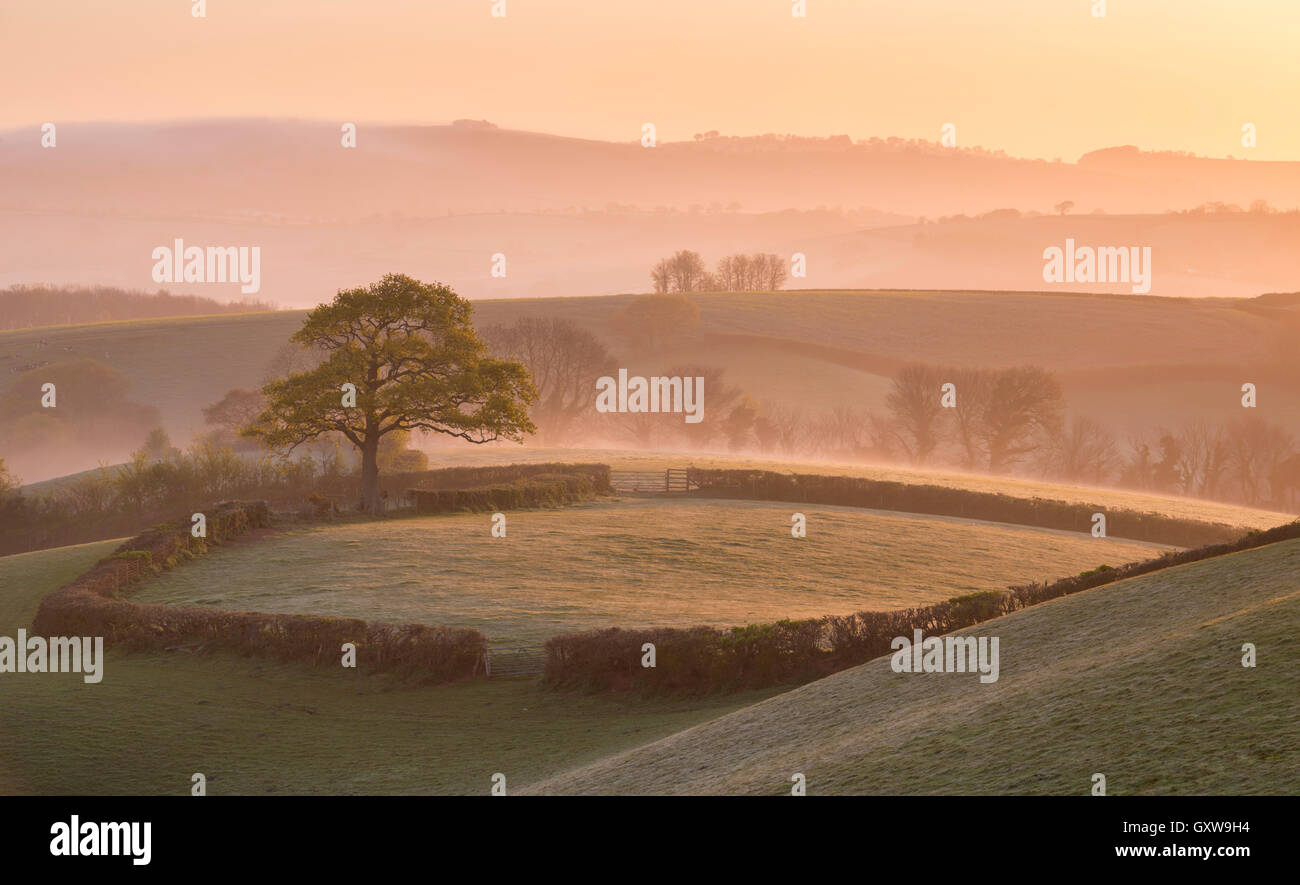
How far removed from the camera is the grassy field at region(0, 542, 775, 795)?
20.4 metres

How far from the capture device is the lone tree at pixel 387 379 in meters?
53.6

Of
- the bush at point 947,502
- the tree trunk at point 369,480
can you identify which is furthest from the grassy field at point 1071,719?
the bush at point 947,502

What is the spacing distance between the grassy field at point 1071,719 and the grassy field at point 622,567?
40.1ft

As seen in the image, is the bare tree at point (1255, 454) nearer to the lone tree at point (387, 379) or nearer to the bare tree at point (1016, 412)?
the bare tree at point (1016, 412)

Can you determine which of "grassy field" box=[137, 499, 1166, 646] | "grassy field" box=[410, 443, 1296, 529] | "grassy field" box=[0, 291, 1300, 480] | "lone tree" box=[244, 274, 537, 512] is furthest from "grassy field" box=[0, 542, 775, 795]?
"grassy field" box=[0, 291, 1300, 480]

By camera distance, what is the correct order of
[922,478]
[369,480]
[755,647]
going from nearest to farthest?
1. [755,647]
2. [369,480]
3. [922,478]

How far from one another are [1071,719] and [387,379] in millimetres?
47627

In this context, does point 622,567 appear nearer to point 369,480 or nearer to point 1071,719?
point 369,480

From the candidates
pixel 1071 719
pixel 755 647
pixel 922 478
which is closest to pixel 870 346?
pixel 922 478

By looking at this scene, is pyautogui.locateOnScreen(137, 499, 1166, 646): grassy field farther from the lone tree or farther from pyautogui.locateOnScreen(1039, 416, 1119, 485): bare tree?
pyautogui.locateOnScreen(1039, 416, 1119, 485): bare tree

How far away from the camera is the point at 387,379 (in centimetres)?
5588

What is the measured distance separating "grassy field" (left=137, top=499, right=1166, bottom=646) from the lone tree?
5.11 meters

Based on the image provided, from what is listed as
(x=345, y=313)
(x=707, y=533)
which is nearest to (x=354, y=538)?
(x=345, y=313)

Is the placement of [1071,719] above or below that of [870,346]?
below
